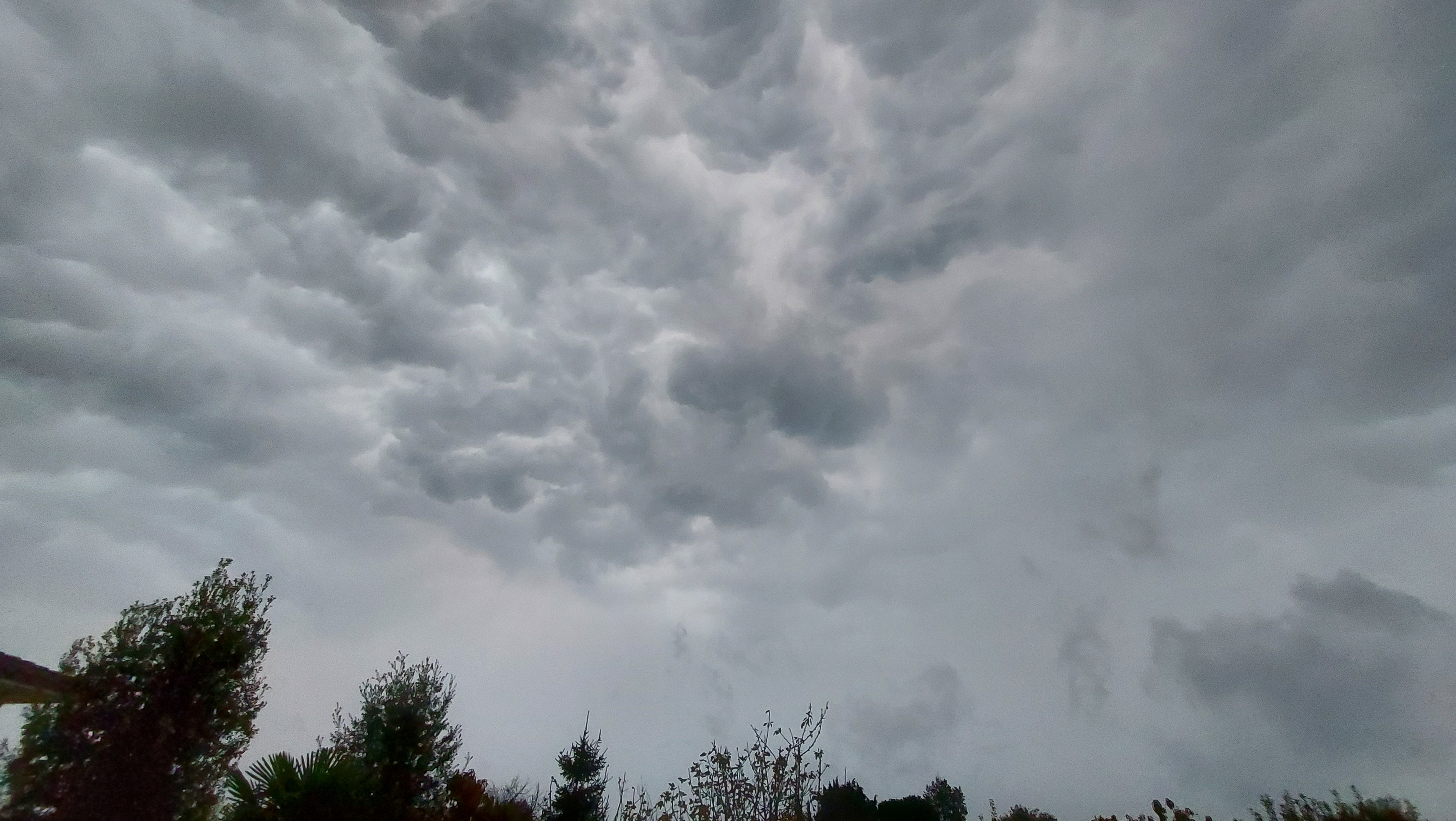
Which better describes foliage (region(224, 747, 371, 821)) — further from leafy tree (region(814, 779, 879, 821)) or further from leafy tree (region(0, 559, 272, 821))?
leafy tree (region(814, 779, 879, 821))

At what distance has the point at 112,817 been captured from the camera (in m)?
13.1

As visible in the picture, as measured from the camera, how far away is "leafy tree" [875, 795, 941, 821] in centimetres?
2288

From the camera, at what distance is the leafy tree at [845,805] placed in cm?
2288

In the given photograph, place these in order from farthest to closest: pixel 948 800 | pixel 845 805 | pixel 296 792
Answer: pixel 948 800
pixel 845 805
pixel 296 792

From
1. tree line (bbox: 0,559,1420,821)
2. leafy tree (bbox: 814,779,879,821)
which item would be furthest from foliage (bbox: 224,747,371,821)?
leafy tree (bbox: 814,779,879,821)

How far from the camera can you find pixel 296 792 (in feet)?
42.9

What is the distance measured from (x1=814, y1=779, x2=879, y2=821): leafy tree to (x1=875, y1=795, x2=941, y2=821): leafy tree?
0.85 ft

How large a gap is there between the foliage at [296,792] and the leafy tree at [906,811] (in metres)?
16.2

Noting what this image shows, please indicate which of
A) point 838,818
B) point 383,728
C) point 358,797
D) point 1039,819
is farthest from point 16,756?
point 1039,819

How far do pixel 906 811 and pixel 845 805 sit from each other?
1980 millimetres

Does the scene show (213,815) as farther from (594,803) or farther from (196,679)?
(594,803)

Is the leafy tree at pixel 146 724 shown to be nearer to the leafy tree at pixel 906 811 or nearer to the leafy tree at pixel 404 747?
the leafy tree at pixel 404 747

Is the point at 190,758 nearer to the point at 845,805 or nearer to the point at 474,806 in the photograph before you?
the point at 474,806

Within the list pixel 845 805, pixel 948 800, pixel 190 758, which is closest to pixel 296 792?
pixel 190 758
